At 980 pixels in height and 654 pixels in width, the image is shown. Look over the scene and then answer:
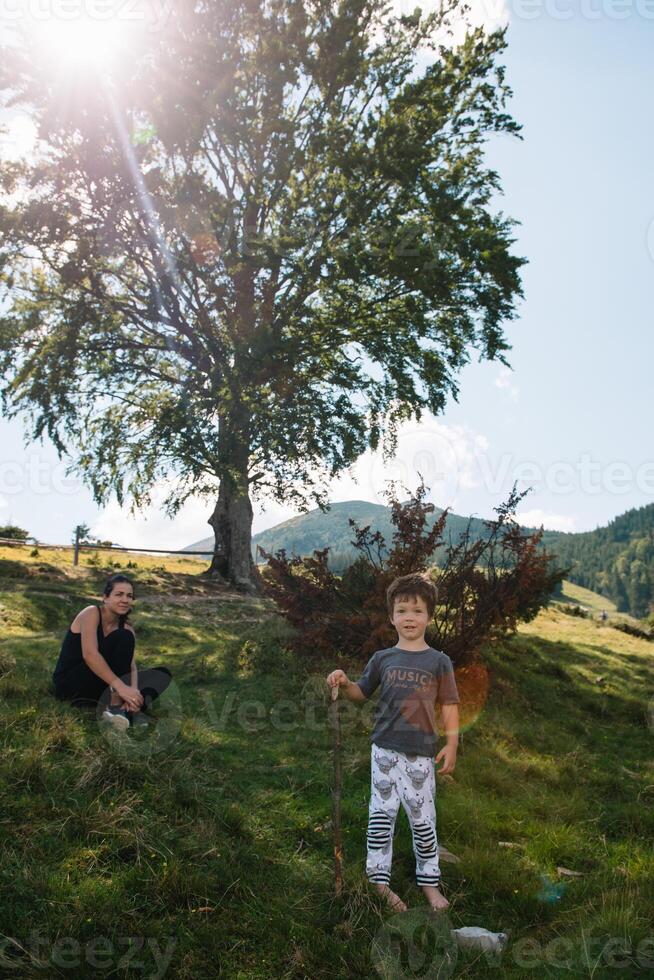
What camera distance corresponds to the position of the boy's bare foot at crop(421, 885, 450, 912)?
12.8 ft

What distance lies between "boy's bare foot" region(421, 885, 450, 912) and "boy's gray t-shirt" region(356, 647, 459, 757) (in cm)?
78

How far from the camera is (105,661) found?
6.29 meters

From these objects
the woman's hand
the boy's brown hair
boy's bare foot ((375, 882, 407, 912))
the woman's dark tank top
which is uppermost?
the boy's brown hair

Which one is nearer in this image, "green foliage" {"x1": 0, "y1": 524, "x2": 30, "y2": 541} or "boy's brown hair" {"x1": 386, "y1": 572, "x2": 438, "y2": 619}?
"boy's brown hair" {"x1": 386, "y1": 572, "x2": 438, "y2": 619}

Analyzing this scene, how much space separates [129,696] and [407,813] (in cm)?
308

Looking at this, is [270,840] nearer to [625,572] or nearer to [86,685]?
[86,685]

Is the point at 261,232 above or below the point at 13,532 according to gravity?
above

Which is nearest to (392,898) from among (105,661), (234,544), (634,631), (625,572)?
(105,661)

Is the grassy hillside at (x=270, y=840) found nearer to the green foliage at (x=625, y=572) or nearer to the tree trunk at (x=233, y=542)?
the tree trunk at (x=233, y=542)

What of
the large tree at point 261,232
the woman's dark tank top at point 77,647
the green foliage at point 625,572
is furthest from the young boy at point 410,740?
the green foliage at point 625,572

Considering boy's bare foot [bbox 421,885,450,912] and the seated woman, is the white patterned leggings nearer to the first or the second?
boy's bare foot [bbox 421,885,450,912]

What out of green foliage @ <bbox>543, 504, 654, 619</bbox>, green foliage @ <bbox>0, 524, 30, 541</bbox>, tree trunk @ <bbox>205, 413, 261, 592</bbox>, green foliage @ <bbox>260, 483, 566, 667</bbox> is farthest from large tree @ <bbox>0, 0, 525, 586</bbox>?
green foliage @ <bbox>543, 504, 654, 619</bbox>

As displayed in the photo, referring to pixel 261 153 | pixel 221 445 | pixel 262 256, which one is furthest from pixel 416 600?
pixel 261 153

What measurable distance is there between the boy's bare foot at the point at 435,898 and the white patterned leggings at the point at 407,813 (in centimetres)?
3
